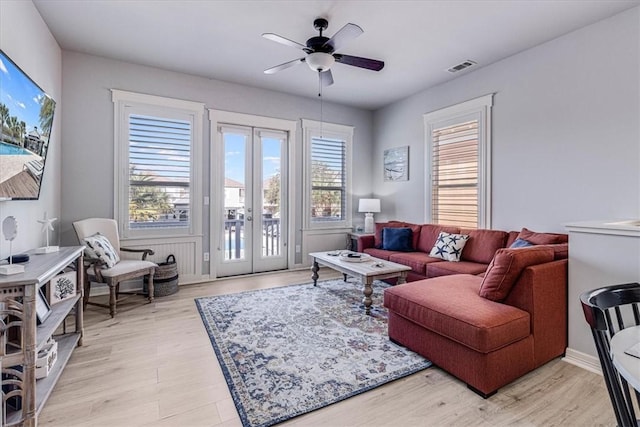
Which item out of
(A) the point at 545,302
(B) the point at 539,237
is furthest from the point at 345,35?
(B) the point at 539,237

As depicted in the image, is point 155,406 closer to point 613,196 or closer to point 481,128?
point 613,196

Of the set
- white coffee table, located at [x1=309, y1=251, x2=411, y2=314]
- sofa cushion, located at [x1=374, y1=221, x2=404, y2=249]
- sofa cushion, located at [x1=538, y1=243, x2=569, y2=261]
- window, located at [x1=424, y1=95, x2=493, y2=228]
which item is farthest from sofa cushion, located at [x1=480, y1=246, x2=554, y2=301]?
sofa cushion, located at [x1=374, y1=221, x2=404, y2=249]

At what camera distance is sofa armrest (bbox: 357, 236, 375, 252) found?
489cm

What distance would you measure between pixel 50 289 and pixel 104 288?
190 centimetres

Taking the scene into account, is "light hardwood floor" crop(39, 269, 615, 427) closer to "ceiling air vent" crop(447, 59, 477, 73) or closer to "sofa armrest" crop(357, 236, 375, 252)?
"sofa armrest" crop(357, 236, 375, 252)

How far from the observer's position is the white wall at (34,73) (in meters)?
2.25

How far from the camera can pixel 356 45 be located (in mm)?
3473

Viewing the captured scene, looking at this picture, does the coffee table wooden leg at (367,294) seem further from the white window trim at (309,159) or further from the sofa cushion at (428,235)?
the white window trim at (309,159)

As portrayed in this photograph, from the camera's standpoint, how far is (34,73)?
2740 millimetres

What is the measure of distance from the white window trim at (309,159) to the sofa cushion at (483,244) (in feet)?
7.60

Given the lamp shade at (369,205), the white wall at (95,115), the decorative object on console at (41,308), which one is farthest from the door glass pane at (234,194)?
the decorative object on console at (41,308)

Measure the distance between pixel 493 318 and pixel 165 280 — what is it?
3.57 metres

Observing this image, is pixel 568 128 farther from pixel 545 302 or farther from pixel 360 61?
pixel 360 61

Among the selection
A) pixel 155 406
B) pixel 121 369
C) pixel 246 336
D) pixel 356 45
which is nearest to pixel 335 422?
pixel 155 406
